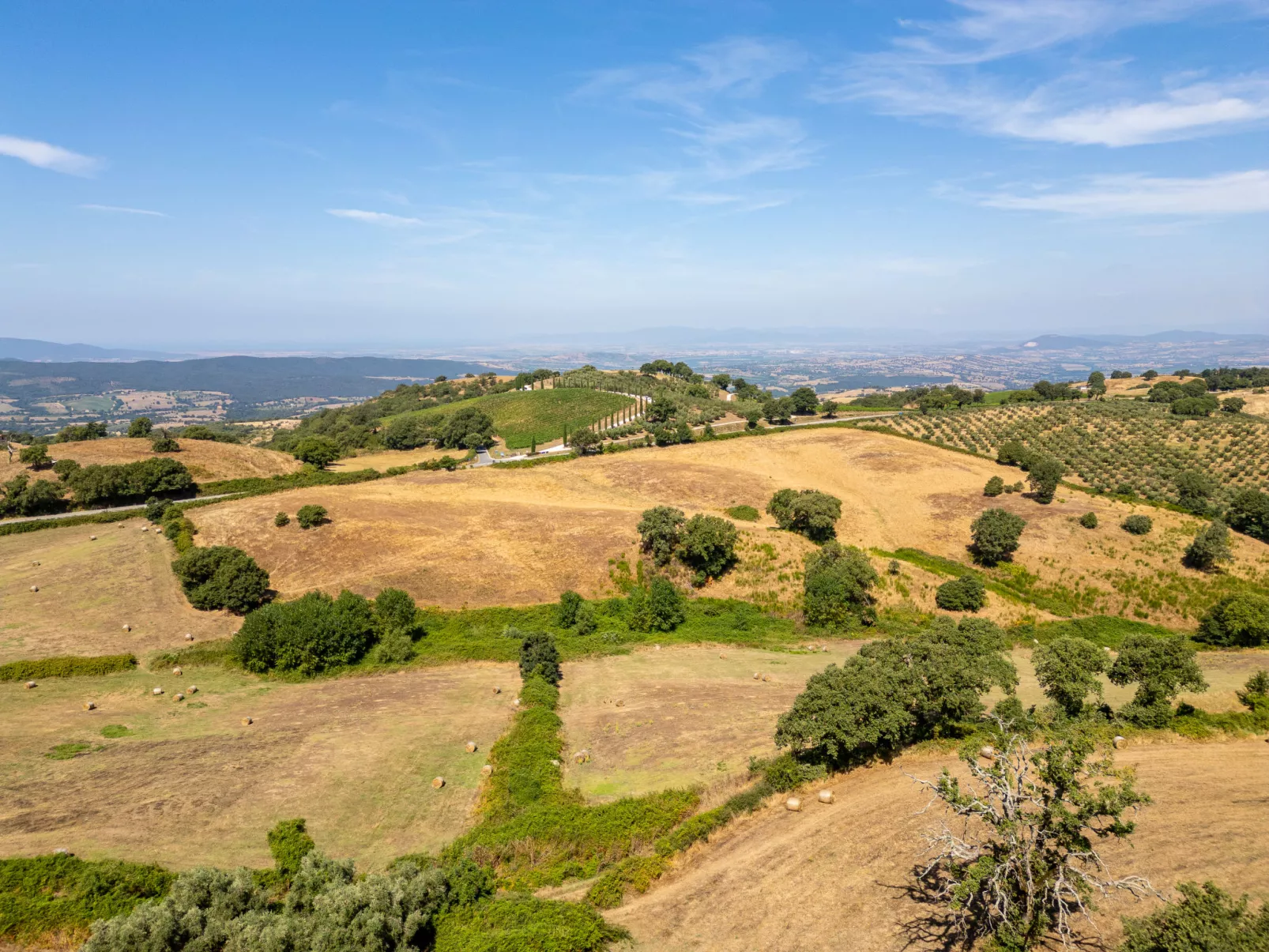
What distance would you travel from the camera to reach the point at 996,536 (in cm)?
4681

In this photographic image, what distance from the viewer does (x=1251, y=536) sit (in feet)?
164

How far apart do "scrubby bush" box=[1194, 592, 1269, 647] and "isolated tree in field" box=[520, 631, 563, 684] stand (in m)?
41.0

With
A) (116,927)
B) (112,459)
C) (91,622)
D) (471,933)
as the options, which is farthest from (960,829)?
(112,459)

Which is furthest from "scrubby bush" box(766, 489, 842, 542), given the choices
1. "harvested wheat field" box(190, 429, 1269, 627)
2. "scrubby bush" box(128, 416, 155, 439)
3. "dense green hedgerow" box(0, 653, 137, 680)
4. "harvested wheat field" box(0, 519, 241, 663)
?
"scrubby bush" box(128, 416, 155, 439)

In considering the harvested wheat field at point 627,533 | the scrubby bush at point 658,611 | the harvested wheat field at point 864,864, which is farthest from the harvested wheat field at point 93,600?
the harvested wheat field at point 864,864

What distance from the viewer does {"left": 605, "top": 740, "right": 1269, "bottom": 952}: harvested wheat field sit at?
51.1 ft

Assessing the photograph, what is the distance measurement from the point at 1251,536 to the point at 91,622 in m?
87.2

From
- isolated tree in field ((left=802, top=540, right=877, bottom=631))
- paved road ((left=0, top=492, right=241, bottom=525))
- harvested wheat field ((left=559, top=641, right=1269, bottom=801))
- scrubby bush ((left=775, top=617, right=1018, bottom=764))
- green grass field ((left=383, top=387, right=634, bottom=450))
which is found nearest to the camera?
scrubby bush ((left=775, top=617, right=1018, bottom=764))

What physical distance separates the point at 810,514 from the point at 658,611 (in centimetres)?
1834

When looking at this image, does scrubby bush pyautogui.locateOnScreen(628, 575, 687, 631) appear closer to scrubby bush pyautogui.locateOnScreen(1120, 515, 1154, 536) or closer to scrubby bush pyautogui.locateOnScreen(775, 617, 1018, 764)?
scrubby bush pyautogui.locateOnScreen(775, 617, 1018, 764)

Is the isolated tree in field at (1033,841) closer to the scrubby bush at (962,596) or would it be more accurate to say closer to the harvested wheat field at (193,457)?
the scrubby bush at (962,596)

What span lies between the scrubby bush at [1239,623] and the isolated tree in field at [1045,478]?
61.4ft

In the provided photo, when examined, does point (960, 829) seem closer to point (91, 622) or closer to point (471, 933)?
point (471, 933)

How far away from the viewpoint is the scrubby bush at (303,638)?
3120cm
